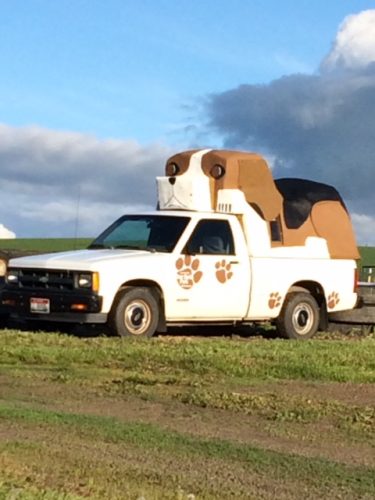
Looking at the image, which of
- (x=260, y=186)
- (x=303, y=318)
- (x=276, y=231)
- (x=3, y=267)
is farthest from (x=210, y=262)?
(x=3, y=267)

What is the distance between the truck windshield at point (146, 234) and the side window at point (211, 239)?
0.22 metres

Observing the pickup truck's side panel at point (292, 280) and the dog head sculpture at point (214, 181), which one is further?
the pickup truck's side panel at point (292, 280)

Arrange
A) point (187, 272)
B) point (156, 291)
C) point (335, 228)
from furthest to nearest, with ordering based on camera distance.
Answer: point (335, 228) < point (187, 272) < point (156, 291)

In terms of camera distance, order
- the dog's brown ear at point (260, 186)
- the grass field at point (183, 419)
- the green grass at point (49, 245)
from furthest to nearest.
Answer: the green grass at point (49, 245) → the dog's brown ear at point (260, 186) → the grass field at point (183, 419)

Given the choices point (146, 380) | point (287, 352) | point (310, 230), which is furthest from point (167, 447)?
point (310, 230)

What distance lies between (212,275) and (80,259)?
6.43 ft

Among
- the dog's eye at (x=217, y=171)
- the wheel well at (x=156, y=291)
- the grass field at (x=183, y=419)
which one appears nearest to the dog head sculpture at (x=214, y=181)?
the dog's eye at (x=217, y=171)

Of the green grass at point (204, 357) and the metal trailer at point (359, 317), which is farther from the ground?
the metal trailer at point (359, 317)

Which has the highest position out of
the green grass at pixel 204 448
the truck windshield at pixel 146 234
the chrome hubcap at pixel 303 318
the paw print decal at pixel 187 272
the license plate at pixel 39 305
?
the truck windshield at pixel 146 234

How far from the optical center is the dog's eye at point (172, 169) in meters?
16.3

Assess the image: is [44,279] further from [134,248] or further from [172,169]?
[172,169]

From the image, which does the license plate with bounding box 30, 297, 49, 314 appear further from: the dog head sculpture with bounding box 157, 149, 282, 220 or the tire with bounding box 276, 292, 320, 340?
the tire with bounding box 276, 292, 320, 340

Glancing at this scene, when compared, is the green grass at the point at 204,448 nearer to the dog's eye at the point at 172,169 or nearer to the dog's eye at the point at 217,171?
the dog's eye at the point at 217,171

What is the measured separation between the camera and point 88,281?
47.4ft
